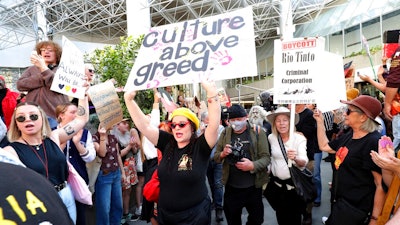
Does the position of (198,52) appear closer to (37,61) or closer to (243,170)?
(243,170)

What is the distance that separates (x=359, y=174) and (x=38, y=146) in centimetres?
275

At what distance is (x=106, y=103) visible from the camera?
384 centimetres

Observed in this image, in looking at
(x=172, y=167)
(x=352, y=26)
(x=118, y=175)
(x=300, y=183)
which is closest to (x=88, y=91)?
(x=118, y=175)

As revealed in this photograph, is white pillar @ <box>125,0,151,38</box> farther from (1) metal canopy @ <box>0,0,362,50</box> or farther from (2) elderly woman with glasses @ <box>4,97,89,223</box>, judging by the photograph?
(2) elderly woman with glasses @ <box>4,97,89,223</box>

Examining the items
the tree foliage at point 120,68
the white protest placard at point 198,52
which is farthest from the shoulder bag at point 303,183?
the tree foliage at point 120,68

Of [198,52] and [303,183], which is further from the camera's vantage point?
[303,183]

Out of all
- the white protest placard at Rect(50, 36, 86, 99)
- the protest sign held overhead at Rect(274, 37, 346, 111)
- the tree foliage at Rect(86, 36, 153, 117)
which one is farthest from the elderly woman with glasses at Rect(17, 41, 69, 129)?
the tree foliage at Rect(86, 36, 153, 117)

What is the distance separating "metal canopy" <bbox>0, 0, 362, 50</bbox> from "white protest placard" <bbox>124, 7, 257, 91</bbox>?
587 inches

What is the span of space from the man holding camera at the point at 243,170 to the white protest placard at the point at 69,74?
182cm

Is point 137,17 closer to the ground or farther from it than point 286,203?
farther from it

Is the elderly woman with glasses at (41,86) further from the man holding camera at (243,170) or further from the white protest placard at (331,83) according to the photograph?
the white protest placard at (331,83)

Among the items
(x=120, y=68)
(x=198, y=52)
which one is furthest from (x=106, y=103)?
(x=120, y=68)

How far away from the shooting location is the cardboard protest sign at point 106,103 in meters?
3.69

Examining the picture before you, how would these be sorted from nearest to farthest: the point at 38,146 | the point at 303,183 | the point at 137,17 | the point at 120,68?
the point at 38,146, the point at 303,183, the point at 120,68, the point at 137,17
